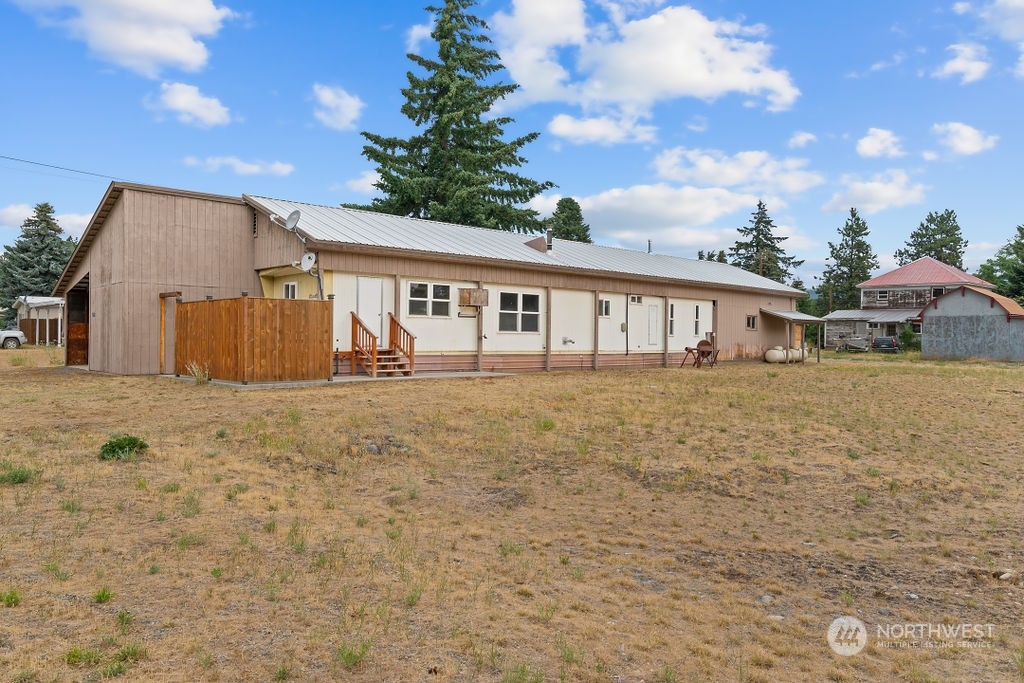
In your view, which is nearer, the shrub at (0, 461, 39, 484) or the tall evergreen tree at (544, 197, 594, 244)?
the shrub at (0, 461, 39, 484)

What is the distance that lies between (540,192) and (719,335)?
14.5 meters

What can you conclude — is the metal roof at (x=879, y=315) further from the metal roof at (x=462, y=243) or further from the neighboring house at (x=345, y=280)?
the neighboring house at (x=345, y=280)

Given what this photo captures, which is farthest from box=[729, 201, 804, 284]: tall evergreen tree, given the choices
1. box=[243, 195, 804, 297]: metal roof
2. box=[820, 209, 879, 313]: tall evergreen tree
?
box=[243, 195, 804, 297]: metal roof

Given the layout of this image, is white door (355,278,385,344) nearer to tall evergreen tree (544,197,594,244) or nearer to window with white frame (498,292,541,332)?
window with white frame (498,292,541,332)

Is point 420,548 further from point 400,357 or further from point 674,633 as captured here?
point 400,357

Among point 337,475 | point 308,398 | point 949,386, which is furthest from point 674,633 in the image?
point 949,386

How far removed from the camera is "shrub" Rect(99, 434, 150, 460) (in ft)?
23.1

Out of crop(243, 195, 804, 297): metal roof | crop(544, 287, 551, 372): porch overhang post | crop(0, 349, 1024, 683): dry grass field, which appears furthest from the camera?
crop(544, 287, 551, 372): porch overhang post

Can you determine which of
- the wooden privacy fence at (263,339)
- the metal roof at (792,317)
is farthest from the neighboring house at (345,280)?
the metal roof at (792,317)

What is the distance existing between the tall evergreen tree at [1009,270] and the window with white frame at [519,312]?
37.9 metres

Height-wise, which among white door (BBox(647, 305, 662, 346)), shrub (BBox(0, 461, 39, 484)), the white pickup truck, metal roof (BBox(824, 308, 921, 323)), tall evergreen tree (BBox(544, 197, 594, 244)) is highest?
tall evergreen tree (BBox(544, 197, 594, 244))

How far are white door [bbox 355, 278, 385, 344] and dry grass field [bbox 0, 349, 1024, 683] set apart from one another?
610cm

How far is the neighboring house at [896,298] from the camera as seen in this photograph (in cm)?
4750

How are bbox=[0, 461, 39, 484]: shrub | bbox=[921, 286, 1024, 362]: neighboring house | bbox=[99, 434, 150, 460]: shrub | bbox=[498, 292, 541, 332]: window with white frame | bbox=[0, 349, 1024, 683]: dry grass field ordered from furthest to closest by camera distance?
bbox=[921, 286, 1024, 362]: neighboring house < bbox=[498, 292, 541, 332]: window with white frame < bbox=[99, 434, 150, 460]: shrub < bbox=[0, 461, 39, 484]: shrub < bbox=[0, 349, 1024, 683]: dry grass field
